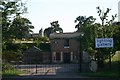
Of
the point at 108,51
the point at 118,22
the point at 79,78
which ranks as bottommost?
the point at 79,78

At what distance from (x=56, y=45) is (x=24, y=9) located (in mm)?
23453

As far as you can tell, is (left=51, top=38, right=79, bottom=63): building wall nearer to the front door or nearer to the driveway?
the front door

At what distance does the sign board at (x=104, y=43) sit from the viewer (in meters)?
27.2

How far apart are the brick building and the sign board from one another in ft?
Answer: 58.9

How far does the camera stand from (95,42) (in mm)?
28109

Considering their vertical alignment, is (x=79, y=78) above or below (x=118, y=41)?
below

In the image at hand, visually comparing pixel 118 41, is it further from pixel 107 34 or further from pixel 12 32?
pixel 12 32

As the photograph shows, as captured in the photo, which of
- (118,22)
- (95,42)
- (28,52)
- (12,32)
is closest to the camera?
(12,32)

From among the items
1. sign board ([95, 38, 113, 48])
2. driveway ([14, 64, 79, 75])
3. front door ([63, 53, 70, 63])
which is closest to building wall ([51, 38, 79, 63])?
front door ([63, 53, 70, 63])

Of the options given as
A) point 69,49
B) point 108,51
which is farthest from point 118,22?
point 69,49

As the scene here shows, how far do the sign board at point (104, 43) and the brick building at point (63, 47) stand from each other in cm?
1795

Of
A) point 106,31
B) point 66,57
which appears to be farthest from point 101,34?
point 66,57

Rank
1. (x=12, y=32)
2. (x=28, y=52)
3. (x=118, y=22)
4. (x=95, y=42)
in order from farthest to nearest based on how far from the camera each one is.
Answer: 1. (x=28, y=52)
2. (x=118, y=22)
3. (x=95, y=42)
4. (x=12, y=32)

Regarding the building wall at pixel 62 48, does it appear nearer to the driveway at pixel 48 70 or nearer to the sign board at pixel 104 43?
the driveway at pixel 48 70
